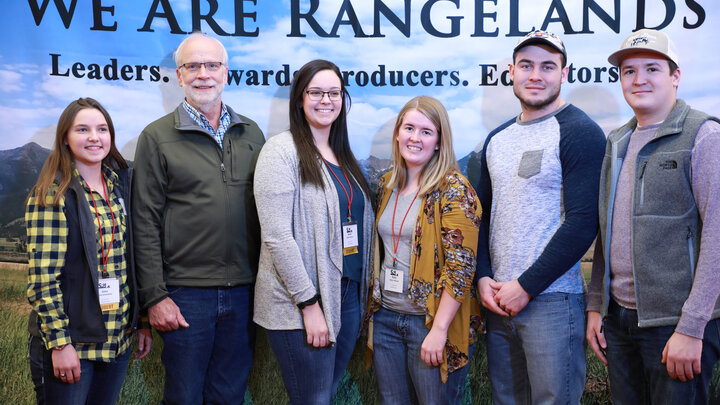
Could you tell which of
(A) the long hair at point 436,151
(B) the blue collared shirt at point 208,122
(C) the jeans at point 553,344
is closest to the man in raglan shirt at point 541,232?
(C) the jeans at point 553,344

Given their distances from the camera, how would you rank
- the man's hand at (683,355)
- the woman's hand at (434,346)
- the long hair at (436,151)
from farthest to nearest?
the long hair at (436,151) < the woman's hand at (434,346) < the man's hand at (683,355)

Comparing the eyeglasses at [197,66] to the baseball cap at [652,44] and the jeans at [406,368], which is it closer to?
the jeans at [406,368]

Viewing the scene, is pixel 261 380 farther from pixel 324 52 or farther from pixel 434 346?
pixel 324 52

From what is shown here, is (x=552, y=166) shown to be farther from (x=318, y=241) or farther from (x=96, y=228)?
(x=96, y=228)

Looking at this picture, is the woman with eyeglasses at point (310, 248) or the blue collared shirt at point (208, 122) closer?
the woman with eyeglasses at point (310, 248)

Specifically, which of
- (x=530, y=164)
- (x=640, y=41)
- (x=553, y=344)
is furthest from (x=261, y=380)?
(x=640, y=41)

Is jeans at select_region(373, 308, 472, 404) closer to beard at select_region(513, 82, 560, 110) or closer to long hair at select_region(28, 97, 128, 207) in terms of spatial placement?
beard at select_region(513, 82, 560, 110)

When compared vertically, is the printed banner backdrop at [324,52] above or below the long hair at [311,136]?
above

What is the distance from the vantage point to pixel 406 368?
1.86 metres

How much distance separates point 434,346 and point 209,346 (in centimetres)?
92

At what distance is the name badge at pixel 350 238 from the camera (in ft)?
6.18

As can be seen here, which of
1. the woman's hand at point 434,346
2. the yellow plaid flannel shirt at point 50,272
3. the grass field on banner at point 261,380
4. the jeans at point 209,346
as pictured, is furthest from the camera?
the grass field on banner at point 261,380

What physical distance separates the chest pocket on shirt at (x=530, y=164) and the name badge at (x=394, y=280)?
0.58 m

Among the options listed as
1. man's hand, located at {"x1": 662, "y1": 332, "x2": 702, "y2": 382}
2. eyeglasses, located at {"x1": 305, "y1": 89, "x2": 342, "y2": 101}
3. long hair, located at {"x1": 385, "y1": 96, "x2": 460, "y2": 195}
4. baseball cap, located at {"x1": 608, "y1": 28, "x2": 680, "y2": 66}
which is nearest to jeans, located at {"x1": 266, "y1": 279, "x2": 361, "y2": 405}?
long hair, located at {"x1": 385, "y1": 96, "x2": 460, "y2": 195}
